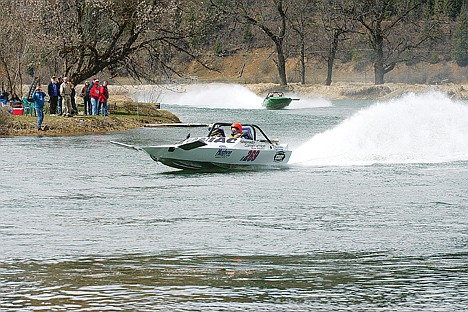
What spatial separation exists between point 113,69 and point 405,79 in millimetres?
60651

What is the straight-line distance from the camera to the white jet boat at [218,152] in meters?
29.3

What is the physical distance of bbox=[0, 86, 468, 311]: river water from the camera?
14.5 m

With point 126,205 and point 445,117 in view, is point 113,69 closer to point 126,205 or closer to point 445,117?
point 445,117

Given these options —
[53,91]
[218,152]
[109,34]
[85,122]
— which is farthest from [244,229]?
[109,34]

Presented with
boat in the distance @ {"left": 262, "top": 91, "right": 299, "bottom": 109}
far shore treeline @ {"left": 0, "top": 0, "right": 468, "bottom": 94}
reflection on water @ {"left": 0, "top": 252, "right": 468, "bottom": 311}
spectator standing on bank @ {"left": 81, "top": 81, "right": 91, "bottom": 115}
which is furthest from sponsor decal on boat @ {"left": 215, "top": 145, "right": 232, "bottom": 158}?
boat in the distance @ {"left": 262, "top": 91, "right": 299, "bottom": 109}

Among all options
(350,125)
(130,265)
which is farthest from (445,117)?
(130,265)

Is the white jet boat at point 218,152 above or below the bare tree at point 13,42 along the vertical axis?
below

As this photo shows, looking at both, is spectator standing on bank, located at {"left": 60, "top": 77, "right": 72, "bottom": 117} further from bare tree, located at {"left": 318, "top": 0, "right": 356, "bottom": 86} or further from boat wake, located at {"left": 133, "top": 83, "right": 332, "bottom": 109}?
bare tree, located at {"left": 318, "top": 0, "right": 356, "bottom": 86}

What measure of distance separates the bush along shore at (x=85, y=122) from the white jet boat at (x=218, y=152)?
49.2 ft

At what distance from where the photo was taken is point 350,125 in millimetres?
39656

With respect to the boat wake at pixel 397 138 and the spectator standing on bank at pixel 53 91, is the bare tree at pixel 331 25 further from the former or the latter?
the boat wake at pixel 397 138

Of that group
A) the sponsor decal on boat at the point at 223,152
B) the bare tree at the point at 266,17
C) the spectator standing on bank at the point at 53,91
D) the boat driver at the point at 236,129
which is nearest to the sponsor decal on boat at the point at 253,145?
the boat driver at the point at 236,129

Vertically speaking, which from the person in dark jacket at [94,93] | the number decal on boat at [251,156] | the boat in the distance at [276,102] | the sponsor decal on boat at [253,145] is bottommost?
the number decal on boat at [251,156]

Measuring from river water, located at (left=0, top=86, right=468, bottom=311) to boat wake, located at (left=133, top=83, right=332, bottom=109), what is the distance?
154 ft
